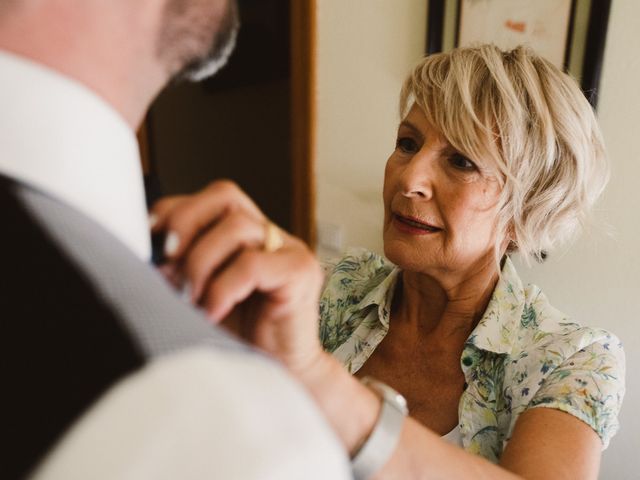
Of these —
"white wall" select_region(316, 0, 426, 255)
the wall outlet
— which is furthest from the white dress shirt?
the wall outlet

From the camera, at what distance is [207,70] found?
0.56 m

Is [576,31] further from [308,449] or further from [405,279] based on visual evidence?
[308,449]

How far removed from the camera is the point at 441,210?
111 cm

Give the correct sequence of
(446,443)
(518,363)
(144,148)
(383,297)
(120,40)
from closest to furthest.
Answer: (120,40) < (446,443) < (518,363) < (383,297) < (144,148)

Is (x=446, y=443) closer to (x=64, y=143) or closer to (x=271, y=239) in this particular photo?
(x=271, y=239)

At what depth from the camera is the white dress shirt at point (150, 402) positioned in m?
0.27

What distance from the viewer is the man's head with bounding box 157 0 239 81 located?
1.56ft

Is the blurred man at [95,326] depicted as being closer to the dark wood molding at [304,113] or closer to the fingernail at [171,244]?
the fingernail at [171,244]

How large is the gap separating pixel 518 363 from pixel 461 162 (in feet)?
1.29

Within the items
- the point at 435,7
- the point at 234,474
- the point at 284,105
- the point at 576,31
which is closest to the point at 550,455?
the point at 234,474

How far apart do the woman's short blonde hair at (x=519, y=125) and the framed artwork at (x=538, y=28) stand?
0.73 feet

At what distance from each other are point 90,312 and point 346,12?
5.31ft

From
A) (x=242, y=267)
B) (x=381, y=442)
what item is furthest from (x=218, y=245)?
(x=381, y=442)

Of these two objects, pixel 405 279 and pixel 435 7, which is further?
pixel 435 7
